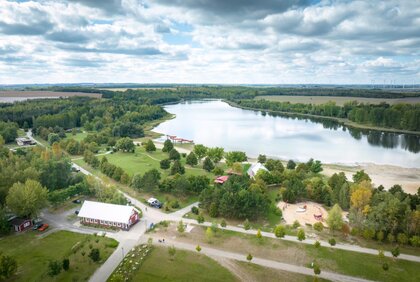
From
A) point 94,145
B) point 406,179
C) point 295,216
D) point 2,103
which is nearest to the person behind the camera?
point 295,216

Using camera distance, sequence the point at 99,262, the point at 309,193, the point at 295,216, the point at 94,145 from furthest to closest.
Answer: the point at 94,145, the point at 309,193, the point at 295,216, the point at 99,262

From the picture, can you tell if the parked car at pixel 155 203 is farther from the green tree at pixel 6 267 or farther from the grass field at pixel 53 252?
the green tree at pixel 6 267

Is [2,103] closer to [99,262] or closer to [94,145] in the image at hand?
[94,145]

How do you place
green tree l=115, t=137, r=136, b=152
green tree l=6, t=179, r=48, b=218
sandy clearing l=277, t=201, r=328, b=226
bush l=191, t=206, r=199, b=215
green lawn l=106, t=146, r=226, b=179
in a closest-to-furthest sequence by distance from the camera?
green tree l=6, t=179, r=48, b=218
sandy clearing l=277, t=201, r=328, b=226
bush l=191, t=206, r=199, b=215
green lawn l=106, t=146, r=226, b=179
green tree l=115, t=137, r=136, b=152

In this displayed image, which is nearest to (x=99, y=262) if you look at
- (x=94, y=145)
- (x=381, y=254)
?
(x=381, y=254)

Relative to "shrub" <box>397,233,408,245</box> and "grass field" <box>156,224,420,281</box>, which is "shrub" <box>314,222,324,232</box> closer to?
"grass field" <box>156,224,420,281</box>

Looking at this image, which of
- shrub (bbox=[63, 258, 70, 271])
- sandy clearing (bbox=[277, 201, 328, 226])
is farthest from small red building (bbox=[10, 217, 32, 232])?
sandy clearing (bbox=[277, 201, 328, 226])

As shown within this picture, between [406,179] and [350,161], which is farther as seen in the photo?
[350,161]

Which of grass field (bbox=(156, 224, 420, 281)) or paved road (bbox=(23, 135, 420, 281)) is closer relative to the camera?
grass field (bbox=(156, 224, 420, 281))
